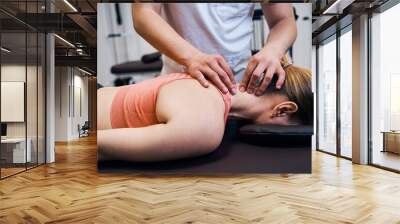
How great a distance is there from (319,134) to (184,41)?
20.0 ft

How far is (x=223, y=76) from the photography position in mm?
6395

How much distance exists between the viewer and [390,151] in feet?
24.5

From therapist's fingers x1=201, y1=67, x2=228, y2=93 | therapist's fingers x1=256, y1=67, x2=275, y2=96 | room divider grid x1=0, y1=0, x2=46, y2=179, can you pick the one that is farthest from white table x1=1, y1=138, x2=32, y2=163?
therapist's fingers x1=256, y1=67, x2=275, y2=96

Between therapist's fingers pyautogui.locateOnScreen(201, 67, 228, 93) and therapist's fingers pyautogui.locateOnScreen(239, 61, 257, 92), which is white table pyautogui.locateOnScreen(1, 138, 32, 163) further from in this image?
therapist's fingers pyautogui.locateOnScreen(239, 61, 257, 92)

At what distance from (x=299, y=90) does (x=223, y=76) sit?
4.18ft

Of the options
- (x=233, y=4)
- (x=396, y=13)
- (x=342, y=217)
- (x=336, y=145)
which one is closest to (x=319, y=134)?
(x=336, y=145)

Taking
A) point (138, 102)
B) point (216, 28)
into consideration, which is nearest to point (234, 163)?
point (138, 102)

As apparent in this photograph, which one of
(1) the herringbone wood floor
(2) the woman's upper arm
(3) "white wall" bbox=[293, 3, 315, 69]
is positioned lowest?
(1) the herringbone wood floor

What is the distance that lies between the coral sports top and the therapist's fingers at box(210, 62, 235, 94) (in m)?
0.12

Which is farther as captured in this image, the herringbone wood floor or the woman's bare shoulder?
the woman's bare shoulder

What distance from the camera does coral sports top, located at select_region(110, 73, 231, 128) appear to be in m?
6.28

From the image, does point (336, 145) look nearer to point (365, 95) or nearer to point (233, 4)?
point (365, 95)

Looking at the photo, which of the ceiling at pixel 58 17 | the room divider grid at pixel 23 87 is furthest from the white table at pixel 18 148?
the ceiling at pixel 58 17

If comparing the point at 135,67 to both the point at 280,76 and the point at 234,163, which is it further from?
the point at 280,76
